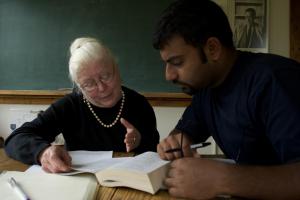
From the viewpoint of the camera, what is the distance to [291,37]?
8.98ft

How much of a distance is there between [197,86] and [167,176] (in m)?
0.33

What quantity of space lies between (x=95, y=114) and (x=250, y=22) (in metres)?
1.63

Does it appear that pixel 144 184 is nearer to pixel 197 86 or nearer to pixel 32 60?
pixel 197 86

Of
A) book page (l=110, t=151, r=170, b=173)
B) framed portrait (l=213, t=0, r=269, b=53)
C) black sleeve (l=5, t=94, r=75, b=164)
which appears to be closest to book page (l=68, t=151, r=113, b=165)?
black sleeve (l=5, t=94, r=75, b=164)

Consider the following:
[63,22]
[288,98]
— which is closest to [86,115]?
[288,98]

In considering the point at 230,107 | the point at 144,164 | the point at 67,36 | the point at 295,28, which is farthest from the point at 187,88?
the point at 295,28

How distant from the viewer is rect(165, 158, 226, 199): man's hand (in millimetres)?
854

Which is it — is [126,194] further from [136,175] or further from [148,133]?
[148,133]

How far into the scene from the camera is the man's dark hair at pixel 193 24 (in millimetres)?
1048

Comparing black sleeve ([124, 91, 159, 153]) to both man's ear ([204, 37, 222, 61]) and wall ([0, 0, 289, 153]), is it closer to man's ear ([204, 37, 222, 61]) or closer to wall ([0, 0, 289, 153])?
man's ear ([204, 37, 222, 61])

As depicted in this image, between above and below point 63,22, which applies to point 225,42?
below

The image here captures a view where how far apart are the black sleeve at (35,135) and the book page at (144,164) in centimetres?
38

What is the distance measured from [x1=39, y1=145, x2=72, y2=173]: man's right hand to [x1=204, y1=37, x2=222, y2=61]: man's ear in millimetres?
547

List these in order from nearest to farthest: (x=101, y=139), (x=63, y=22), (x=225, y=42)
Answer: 1. (x=225, y=42)
2. (x=101, y=139)
3. (x=63, y=22)
